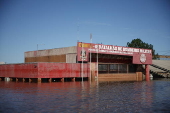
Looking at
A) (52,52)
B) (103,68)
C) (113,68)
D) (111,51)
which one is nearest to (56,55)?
(52,52)

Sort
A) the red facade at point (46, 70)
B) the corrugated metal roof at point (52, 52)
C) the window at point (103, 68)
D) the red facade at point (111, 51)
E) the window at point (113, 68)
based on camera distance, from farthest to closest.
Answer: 1. the window at point (113, 68)
2. the window at point (103, 68)
3. the corrugated metal roof at point (52, 52)
4. the red facade at point (111, 51)
5. the red facade at point (46, 70)

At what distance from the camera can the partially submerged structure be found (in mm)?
43719

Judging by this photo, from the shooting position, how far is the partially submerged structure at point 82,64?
43719 mm

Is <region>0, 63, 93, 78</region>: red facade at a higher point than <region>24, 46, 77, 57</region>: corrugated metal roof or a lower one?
lower

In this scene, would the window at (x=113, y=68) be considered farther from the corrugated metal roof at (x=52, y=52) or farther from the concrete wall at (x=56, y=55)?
the corrugated metal roof at (x=52, y=52)

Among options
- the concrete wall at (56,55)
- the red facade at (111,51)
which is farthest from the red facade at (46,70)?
the concrete wall at (56,55)

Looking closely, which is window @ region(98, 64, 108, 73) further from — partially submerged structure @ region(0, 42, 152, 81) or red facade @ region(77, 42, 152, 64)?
red facade @ region(77, 42, 152, 64)

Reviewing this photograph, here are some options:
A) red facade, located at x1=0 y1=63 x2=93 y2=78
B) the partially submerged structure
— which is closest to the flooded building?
the partially submerged structure

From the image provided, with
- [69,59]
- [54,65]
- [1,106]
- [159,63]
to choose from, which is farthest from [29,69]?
[159,63]

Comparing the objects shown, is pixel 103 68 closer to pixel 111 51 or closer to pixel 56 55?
pixel 111 51

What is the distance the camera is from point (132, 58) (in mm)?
58562

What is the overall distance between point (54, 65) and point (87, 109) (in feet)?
95.6

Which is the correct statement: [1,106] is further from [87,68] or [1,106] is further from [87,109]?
[87,68]

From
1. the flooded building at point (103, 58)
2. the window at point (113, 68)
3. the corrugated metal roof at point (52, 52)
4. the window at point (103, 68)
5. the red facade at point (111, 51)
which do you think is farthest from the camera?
the window at point (113, 68)
